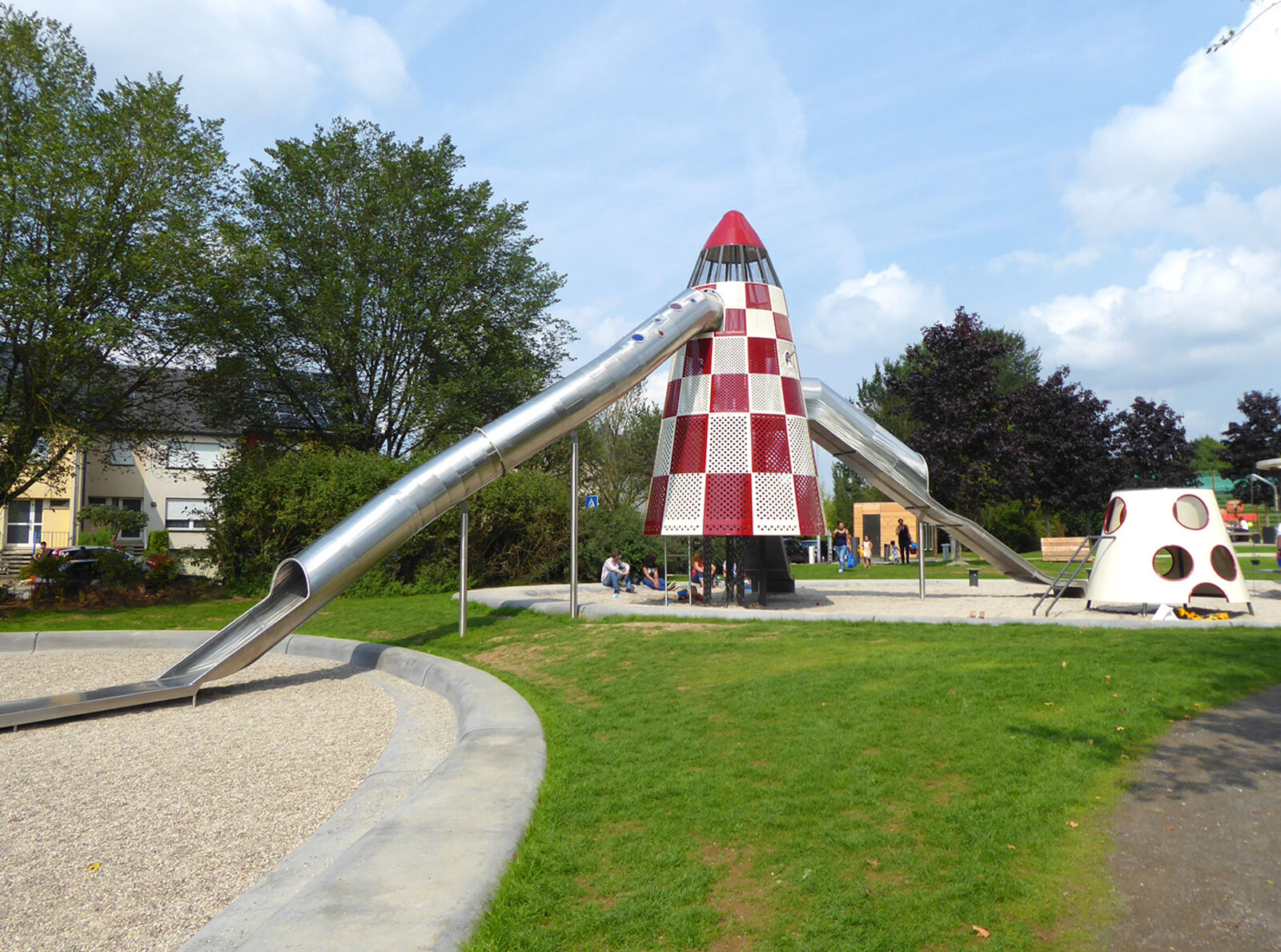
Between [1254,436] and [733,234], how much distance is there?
4995 centimetres

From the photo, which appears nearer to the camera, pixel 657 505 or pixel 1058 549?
pixel 657 505

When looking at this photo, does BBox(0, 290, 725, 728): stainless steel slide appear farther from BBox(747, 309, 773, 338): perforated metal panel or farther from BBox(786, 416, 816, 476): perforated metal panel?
BBox(786, 416, 816, 476): perforated metal panel

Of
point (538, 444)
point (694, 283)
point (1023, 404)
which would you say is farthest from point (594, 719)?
point (1023, 404)

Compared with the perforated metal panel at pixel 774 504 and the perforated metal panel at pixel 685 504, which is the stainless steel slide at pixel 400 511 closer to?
the perforated metal panel at pixel 685 504

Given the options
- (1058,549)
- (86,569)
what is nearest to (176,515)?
(86,569)

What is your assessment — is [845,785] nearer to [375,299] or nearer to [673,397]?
[673,397]

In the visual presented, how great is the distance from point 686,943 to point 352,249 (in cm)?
2758

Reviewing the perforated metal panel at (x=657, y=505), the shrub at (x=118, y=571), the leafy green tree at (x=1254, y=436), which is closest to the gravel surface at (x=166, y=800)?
the perforated metal panel at (x=657, y=505)

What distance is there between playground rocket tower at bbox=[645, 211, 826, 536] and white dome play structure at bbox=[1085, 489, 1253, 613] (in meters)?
4.58

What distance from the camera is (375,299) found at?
93.0ft

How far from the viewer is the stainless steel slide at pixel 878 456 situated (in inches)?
666

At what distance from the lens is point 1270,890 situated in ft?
13.1

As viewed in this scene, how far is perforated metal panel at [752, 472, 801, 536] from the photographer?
571 inches

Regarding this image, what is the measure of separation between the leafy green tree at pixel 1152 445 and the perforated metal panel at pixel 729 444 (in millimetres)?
35612
